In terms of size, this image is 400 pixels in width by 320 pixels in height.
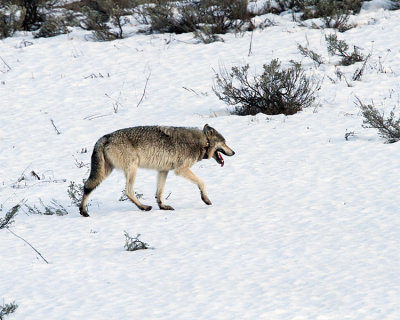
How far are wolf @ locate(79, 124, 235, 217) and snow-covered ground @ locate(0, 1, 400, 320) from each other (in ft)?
1.47

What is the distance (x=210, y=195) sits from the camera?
889cm

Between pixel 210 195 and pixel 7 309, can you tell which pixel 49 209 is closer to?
pixel 210 195

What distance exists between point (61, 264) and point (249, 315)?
2.30 meters

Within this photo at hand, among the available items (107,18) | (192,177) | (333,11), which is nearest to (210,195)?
(192,177)

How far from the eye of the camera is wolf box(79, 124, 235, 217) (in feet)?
25.1

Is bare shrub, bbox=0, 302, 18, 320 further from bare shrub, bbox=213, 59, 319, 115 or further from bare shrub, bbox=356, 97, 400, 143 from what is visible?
bare shrub, bbox=213, 59, 319, 115

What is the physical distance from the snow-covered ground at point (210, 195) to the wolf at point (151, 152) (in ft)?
1.47

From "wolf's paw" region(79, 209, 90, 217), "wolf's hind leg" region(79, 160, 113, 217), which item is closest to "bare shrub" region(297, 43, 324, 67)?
"wolf's hind leg" region(79, 160, 113, 217)

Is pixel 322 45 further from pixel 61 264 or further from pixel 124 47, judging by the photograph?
pixel 61 264

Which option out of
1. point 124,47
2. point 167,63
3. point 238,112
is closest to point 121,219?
point 238,112

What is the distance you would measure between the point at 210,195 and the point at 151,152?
55.1 inches

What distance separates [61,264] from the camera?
6.11 metres

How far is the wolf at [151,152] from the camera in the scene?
7.66 m

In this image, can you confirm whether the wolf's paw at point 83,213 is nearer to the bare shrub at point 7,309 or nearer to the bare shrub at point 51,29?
the bare shrub at point 7,309
